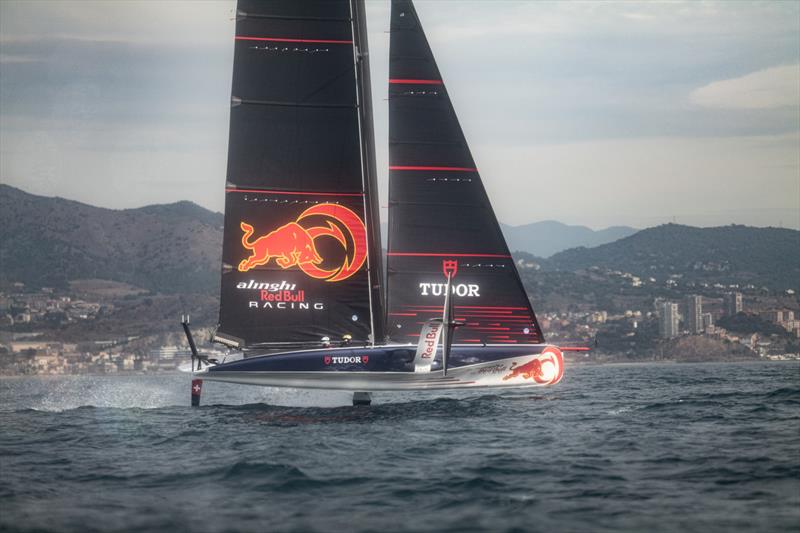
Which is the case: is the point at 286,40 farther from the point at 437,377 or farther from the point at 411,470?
the point at 411,470

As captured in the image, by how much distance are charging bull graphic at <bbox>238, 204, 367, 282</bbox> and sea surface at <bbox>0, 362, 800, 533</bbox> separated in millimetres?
4390

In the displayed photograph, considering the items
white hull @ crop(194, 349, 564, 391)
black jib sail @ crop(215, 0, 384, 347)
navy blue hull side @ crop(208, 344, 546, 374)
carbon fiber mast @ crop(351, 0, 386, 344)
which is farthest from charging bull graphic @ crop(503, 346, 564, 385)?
black jib sail @ crop(215, 0, 384, 347)

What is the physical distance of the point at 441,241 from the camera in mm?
32000

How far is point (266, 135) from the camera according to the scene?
106 feet

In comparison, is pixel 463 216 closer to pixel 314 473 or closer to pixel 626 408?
pixel 626 408

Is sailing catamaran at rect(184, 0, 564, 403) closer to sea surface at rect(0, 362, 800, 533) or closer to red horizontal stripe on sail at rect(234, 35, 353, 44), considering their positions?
red horizontal stripe on sail at rect(234, 35, 353, 44)

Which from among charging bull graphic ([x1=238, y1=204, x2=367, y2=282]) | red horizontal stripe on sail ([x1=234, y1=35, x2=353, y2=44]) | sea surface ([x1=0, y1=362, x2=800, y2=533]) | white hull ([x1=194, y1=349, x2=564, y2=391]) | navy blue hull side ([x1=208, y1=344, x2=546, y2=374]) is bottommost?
sea surface ([x1=0, y1=362, x2=800, y2=533])

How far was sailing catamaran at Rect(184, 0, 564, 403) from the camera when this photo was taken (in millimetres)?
32031

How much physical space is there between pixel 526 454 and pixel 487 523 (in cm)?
645

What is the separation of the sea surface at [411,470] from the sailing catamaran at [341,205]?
9.08 feet

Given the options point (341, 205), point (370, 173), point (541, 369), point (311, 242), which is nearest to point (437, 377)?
point (541, 369)

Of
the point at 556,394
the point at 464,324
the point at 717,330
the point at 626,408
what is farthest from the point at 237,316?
the point at 717,330

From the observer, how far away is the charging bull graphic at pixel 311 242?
32531 mm

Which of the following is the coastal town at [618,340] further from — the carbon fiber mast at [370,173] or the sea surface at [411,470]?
the sea surface at [411,470]
